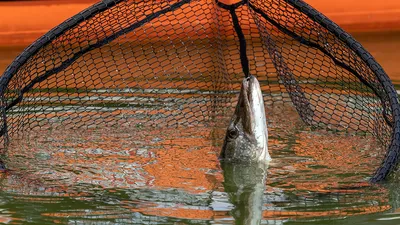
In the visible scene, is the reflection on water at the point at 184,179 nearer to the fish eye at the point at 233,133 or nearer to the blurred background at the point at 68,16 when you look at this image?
the fish eye at the point at 233,133

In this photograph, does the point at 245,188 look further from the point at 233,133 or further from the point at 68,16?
the point at 68,16

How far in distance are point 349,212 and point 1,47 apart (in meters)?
6.35

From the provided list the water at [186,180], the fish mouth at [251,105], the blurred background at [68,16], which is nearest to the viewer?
the water at [186,180]

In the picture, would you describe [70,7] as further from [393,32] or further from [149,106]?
[393,32]

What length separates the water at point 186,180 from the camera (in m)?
4.52

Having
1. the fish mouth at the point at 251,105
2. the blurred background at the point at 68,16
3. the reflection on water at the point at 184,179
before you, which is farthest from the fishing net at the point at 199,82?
the blurred background at the point at 68,16

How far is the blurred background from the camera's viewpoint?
951cm

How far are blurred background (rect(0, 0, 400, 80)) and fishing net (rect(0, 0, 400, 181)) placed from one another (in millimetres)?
1854

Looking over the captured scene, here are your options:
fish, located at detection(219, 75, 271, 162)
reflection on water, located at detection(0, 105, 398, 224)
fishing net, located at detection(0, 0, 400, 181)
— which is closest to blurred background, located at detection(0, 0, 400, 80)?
fishing net, located at detection(0, 0, 400, 181)

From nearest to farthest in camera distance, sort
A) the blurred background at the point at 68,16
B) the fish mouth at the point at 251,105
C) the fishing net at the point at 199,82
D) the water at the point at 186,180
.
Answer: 1. the water at the point at 186,180
2. the fish mouth at the point at 251,105
3. the fishing net at the point at 199,82
4. the blurred background at the point at 68,16

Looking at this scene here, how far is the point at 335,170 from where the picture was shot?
5.34m

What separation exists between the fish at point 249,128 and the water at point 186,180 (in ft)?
0.29

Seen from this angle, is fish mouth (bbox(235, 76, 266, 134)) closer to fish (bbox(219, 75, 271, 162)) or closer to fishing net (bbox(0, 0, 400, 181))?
fish (bbox(219, 75, 271, 162))

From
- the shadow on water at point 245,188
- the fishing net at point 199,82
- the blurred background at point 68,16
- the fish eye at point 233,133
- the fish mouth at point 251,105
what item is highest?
the blurred background at point 68,16
